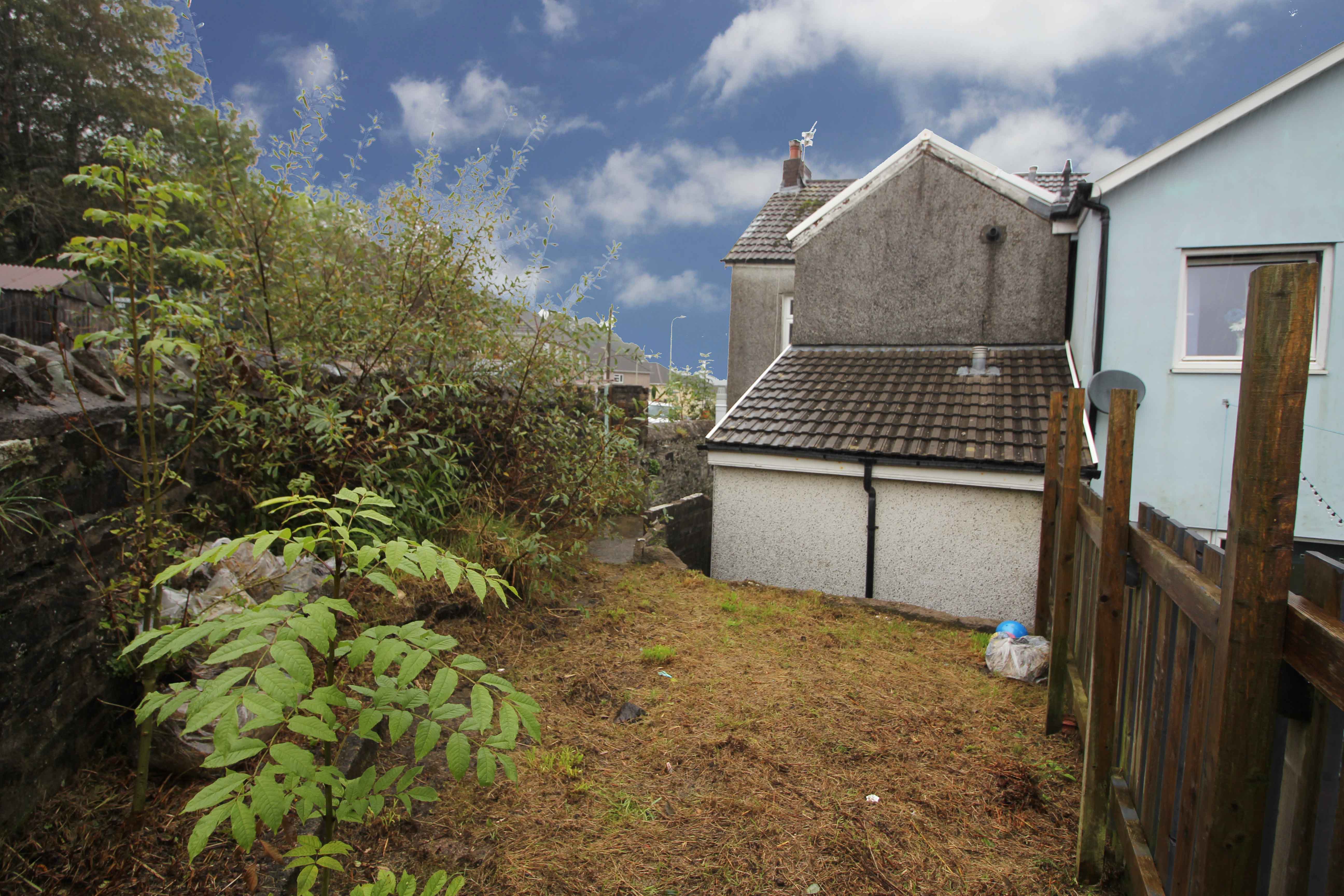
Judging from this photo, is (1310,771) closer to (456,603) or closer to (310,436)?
(456,603)

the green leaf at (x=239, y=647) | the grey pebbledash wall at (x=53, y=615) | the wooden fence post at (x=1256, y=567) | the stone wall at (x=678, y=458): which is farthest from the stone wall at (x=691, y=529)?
the wooden fence post at (x=1256, y=567)

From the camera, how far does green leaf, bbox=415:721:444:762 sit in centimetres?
151

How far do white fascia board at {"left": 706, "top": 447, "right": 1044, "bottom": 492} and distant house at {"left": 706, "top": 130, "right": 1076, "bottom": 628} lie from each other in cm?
2

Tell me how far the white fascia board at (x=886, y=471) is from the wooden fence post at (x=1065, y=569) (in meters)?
2.80

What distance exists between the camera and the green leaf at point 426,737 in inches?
59.5

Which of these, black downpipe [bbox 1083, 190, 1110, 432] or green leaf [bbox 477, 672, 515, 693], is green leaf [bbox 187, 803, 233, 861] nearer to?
green leaf [bbox 477, 672, 515, 693]

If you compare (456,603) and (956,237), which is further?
(956,237)

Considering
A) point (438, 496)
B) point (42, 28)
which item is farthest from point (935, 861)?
point (42, 28)

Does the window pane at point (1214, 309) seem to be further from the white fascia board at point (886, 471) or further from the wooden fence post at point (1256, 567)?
the wooden fence post at point (1256, 567)

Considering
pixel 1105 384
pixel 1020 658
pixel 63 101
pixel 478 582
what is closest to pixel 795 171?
pixel 1105 384

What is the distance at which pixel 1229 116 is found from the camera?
670cm

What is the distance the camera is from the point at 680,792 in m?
3.08

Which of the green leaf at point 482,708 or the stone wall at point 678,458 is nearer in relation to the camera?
the green leaf at point 482,708

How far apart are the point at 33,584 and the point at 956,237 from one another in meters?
9.54
